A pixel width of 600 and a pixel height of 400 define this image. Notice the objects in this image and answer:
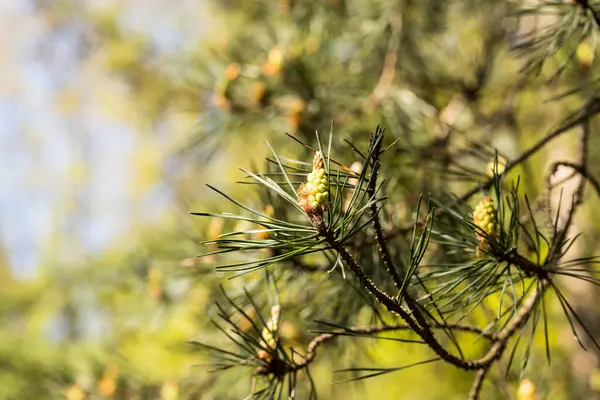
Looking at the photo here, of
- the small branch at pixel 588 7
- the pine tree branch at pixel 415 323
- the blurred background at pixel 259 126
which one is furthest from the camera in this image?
the blurred background at pixel 259 126

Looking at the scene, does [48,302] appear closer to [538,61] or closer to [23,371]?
[23,371]

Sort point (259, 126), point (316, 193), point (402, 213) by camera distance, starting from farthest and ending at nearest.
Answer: point (259, 126) < point (402, 213) < point (316, 193)

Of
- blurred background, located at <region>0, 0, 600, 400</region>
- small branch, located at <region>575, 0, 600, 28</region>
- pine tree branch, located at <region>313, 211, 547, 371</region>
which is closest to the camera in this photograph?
pine tree branch, located at <region>313, 211, 547, 371</region>

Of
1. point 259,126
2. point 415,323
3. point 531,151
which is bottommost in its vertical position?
point 415,323

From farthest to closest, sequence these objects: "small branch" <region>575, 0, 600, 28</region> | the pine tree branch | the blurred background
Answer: the blurred background
"small branch" <region>575, 0, 600, 28</region>
the pine tree branch

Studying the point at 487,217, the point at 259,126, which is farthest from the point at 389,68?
the point at 487,217

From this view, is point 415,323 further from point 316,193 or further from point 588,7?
point 588,7

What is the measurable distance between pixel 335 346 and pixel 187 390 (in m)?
0.30

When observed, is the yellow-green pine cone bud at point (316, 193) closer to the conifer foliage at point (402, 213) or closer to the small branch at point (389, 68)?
the conifer foliage at point (402, 213)

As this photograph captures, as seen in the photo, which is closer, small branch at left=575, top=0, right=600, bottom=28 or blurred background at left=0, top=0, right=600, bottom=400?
small branch at left=575, top=0, right=600, bottom=28

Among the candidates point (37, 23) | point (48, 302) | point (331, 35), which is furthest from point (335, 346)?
point (37, 23)

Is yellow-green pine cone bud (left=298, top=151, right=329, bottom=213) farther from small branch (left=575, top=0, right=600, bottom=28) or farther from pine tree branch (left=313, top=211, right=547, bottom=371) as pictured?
small branch (left=575, top=0, right=600, bottom=28)

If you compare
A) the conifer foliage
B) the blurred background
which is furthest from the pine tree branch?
the blurred background

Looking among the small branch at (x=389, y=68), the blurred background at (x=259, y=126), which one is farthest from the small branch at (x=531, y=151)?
the small branch at (x=389, y=68)
